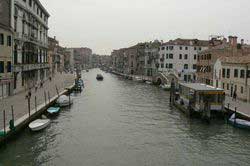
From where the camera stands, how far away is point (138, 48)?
5674 inches

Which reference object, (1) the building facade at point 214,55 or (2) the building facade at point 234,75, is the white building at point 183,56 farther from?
(2) the building facade at point 234,75

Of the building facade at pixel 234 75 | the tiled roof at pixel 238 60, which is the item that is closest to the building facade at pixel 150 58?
the building facade at pixel 234 75

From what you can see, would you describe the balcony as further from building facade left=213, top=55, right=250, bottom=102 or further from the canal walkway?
building facade left=213, top=55, right=250, bottom=102

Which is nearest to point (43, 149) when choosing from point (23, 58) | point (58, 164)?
point (58, 164)

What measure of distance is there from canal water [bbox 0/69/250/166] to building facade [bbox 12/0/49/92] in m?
13.5

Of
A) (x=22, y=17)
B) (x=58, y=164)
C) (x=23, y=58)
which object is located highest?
(x=22, y=17)

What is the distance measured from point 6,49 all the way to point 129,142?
72.2 ft

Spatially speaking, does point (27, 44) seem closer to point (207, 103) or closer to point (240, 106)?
point (207, 103)

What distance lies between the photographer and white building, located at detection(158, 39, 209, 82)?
9188cm

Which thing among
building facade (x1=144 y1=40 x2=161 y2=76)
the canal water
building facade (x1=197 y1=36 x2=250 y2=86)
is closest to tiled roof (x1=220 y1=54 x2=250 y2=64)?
building facade (x1=197 y1=36 x2=250 y2=86)

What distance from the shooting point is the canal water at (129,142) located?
2292 cm

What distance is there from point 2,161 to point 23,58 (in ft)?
107

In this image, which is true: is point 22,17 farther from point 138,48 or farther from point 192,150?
point 138,48

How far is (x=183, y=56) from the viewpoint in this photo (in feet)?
304
